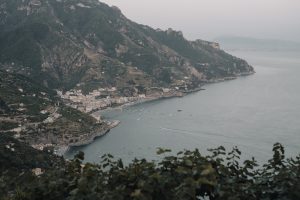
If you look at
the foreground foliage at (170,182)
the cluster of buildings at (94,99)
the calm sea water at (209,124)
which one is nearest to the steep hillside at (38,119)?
the calm sea water at (209,124)

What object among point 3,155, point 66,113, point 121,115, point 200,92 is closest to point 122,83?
point 200,92

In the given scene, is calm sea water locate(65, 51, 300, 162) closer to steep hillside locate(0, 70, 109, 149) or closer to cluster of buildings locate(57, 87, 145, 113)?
steep hillside locate(0, 70, 109, 149)

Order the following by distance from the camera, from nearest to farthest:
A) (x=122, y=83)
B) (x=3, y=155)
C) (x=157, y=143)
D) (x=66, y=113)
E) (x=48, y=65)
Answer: (x=3, y=155) → (x=157, y=143) → (x=66, y=113) → (x=122, y=83) → (x=48, y=65)

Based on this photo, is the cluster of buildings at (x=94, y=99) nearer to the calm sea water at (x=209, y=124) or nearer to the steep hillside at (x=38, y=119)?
the calm sea water at (x=209, y=124)

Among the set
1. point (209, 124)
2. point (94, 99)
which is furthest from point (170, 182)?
point (94, 99)

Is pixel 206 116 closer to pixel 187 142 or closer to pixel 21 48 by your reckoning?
pixel 187 142

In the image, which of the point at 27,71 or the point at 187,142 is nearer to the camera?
the point at 187,142

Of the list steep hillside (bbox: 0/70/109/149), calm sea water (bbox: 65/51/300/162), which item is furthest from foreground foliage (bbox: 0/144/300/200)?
steep hillside (bbox: 0/70/109/149)
